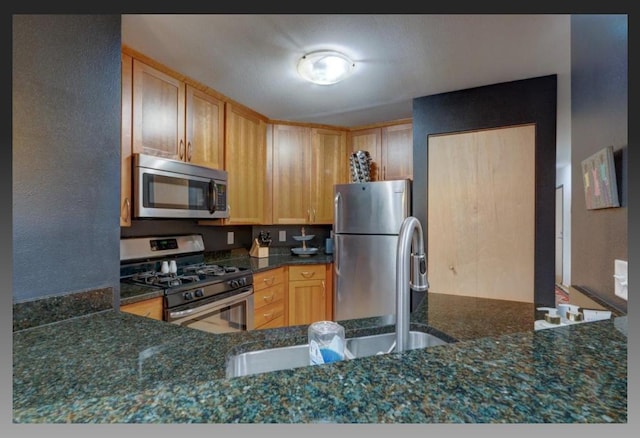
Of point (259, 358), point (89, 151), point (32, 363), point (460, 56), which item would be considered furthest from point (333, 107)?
point (32, 363)

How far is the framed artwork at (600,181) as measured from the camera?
3.28 feet

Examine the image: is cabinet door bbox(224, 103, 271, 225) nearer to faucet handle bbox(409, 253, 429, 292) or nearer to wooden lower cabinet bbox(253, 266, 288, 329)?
wooden lower cabinet bbox(253, 266, 288, 329)

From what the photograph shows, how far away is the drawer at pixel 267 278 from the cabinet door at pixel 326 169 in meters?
0.76

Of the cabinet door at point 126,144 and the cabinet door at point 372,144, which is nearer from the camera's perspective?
the cabinet door at point 126,144

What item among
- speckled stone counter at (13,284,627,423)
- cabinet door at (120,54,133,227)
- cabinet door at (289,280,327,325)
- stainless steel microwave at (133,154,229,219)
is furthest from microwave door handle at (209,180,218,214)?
speckled stone counter at (13,284,627,423)

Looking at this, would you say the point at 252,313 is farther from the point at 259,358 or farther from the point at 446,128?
the point at 446,128

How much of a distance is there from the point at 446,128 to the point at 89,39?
90.0 inches

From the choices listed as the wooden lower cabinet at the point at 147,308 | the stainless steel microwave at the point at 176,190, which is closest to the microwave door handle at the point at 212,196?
the stainless steel microwave at the point at 176,190

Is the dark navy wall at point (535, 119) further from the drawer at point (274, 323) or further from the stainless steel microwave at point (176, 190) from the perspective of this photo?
the drawer at point (274, 323)

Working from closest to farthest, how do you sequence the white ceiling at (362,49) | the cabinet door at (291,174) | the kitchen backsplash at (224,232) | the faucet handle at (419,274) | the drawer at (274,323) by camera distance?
the faucet handle at (419,274), the white ceiling at (362,49), the kitchen backsplash at (224,232), the drawer at (274,323), the cabinet door at (291,174)

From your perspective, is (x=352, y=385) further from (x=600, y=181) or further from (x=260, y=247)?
(x=260, y=247)

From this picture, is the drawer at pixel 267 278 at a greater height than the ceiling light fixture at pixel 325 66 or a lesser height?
lesser

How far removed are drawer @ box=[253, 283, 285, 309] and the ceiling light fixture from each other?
1.62m

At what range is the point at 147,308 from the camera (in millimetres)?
1629
